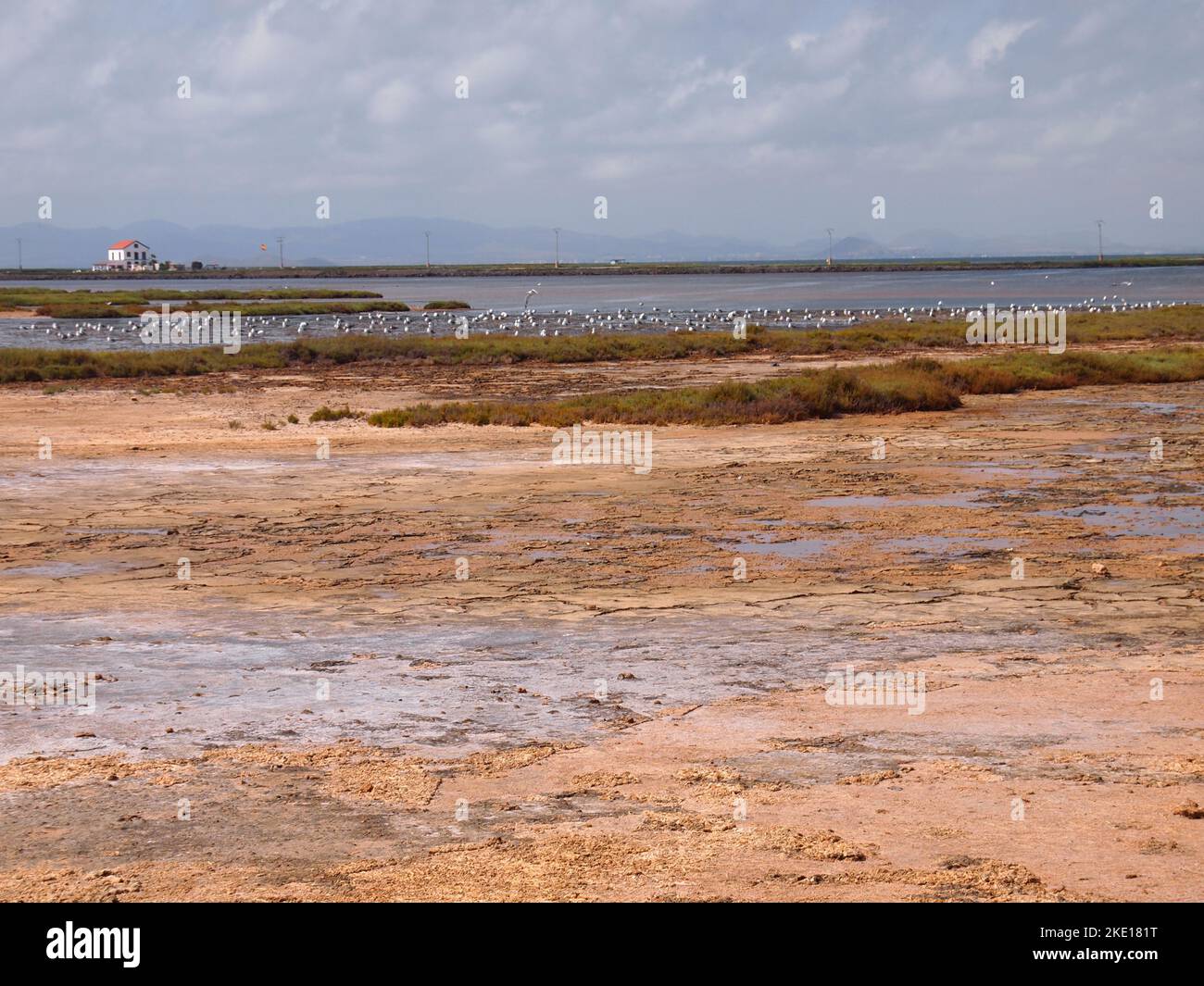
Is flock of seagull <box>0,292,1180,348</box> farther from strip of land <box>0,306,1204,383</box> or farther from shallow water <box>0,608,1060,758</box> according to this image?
shallow water <box>0,608,1060,758</box>

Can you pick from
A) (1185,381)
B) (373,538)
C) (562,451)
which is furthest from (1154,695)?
(1185,381)

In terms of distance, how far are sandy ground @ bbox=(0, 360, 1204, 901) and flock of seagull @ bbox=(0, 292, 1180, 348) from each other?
36.0m

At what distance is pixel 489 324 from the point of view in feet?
214

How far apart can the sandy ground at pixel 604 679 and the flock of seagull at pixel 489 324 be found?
36.0 metres

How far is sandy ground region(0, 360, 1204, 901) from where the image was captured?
6.21 metres

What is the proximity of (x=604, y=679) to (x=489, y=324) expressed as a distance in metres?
56.9

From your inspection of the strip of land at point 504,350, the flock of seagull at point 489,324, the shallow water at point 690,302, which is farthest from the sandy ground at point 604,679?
the shallow water at point 690,302

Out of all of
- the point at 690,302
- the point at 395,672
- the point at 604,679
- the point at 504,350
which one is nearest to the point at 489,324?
the point at 504,350

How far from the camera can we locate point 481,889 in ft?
19.0

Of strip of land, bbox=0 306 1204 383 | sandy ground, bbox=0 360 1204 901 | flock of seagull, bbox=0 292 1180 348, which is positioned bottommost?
sandy ground, bbox=0 360 1204 901

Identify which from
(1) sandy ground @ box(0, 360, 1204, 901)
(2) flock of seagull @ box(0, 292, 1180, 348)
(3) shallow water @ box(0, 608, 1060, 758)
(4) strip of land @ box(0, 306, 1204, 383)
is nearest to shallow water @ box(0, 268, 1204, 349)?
(2) flock of seagull @ box(0, 292, 1180, 348)

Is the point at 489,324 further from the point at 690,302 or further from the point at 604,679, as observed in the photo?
the point at 604,679

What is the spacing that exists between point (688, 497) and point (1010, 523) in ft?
12.8

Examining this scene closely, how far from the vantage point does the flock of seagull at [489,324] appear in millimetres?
57250
